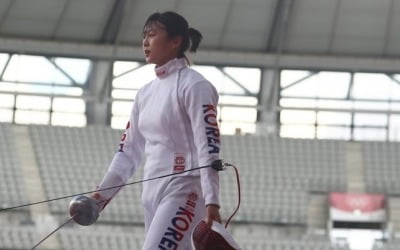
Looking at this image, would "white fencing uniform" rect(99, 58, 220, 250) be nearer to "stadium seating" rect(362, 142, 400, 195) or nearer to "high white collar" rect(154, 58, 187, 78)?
"high white collar" rect(154, 58, 187, 78)

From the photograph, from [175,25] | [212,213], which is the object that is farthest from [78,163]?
[212,213]

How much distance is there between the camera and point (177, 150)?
2.93 metres

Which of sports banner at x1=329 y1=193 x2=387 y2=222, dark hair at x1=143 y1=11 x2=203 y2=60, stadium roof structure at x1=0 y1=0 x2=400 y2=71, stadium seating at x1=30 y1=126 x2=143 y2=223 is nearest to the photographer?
dark hair at x1=143 y1=11 x2=203 y2=60

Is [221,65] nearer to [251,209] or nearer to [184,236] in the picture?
[251,209]

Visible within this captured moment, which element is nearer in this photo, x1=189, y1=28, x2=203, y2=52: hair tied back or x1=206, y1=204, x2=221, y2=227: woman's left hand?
x1=206, y1=204, x2=221, y2=227: woman's left hand

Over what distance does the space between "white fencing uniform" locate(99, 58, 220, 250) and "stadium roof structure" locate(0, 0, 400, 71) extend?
48.8 ft

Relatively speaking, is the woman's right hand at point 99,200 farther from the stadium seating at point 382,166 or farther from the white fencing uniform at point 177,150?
the stadium seating at point 382,166

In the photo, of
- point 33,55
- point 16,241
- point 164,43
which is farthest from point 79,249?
point 164,43

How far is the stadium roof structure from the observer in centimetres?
1805

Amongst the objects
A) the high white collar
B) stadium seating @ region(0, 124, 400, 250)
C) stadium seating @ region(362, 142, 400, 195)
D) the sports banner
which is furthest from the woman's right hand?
stadium seating @ region(362, 142, 400, 195)

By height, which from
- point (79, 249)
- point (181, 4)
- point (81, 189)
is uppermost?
point (181, 4)

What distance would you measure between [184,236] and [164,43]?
2.03 feet

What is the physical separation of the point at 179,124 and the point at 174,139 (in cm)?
5

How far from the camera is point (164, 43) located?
300 centimetres
